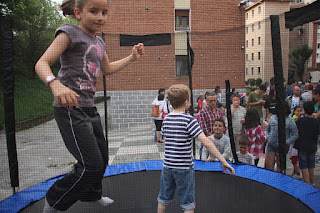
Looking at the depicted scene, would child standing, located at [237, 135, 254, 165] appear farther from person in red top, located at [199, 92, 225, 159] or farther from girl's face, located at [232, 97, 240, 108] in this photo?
girl's face, located at [232, 97, 240, 108]

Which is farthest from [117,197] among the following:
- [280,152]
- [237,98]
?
[237,98]

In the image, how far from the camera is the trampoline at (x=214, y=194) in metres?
1.66

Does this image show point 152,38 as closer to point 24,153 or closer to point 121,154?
point 121,154

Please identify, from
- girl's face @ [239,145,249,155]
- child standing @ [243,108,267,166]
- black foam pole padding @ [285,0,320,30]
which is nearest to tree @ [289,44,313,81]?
black foam pole padding @ [285,0,320,30]

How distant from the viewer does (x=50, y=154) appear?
12.4 feet

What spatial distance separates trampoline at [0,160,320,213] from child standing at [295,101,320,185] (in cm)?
30

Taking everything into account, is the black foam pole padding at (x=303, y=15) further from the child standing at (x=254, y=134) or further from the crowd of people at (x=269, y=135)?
the child standing at (x=254, y=134)

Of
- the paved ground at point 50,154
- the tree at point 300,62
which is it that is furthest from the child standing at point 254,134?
the tree at point 300,62

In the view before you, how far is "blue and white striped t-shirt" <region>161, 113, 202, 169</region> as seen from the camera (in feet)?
4.37

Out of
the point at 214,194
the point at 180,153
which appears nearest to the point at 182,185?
the point at 180,153

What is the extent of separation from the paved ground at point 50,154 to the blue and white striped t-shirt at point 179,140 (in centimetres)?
160

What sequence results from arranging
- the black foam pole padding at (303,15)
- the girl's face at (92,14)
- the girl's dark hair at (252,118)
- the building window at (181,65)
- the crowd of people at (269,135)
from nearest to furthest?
the girl's face at (92,14) < the black foam pole padding at (303,15) < the crowd of people at (269,135) < the girl's dark hair at (252,118) < the building window at (181,65)

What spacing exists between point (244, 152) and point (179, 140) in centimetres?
143

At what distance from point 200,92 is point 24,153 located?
290cm
